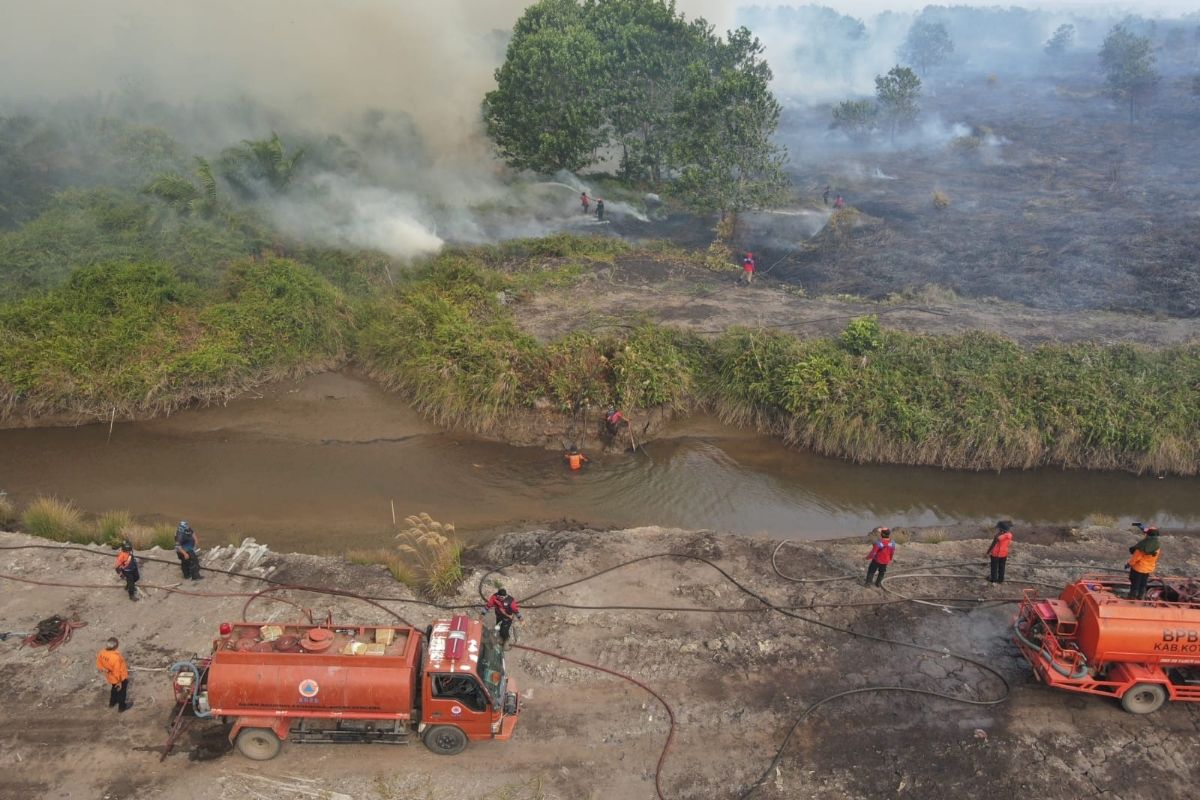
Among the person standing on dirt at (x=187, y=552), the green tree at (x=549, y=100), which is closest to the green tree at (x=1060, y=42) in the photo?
the green tree at (x=549, y=100)

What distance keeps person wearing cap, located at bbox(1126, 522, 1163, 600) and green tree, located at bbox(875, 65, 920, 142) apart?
49153 millimetres

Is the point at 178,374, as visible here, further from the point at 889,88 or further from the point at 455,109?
the point at 889,88

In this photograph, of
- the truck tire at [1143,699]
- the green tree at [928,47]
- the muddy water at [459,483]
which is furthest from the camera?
the green tree at [928,47]

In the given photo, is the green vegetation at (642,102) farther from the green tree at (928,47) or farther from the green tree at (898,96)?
the green tree at (928,47)

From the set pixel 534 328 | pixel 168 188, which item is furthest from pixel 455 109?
pixel 534 328

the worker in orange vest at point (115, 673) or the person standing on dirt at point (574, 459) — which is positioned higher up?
the person standing on dirt at point (574, 459)

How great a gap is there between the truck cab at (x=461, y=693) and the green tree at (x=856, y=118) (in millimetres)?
53680

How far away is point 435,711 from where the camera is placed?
380 inches

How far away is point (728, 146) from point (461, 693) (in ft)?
91.1

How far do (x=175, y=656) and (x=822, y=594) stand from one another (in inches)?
443

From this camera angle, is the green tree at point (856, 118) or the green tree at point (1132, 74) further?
the green tree at point (1132, 74)

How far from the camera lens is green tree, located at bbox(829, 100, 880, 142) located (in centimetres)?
5303

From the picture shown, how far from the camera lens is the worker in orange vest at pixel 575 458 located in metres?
18.8

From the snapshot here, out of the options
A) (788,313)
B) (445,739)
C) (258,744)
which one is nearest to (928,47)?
(788,313)
